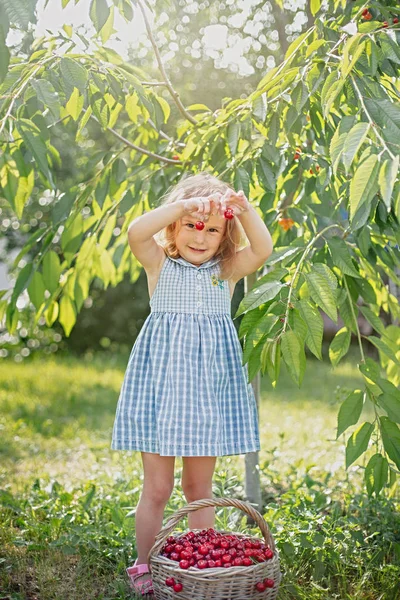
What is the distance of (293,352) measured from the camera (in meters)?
1.71

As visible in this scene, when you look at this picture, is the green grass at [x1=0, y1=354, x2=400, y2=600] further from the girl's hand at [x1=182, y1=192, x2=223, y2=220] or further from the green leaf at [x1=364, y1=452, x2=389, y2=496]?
the girl's hand at [x1=182, y1=192, x2=223, y2=220]

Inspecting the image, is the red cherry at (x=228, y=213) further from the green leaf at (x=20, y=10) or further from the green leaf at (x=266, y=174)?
the green leaf at (x=20, y=10)

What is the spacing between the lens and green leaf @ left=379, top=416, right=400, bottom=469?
6.42ft

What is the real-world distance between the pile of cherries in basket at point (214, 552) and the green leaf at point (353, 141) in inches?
43.0

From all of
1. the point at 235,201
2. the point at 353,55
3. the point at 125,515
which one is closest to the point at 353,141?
the point at 353,55

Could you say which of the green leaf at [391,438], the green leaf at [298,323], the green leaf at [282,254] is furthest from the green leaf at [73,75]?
the green leaf at [391,438]

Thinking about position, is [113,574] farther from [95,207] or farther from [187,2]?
[187,2]

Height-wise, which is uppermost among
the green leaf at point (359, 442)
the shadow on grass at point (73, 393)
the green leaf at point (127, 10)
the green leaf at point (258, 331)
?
the green leaf at point (127, 10)

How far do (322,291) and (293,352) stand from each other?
0.16 meters

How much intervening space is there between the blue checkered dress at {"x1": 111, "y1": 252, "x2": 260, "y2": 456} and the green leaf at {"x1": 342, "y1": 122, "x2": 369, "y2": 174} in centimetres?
90

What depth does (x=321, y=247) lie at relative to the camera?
2.21 meters

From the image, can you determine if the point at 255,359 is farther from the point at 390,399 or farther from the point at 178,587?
the point at 178,587

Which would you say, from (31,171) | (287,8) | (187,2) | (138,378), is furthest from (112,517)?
(187,2)

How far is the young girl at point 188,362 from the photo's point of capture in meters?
2.17
